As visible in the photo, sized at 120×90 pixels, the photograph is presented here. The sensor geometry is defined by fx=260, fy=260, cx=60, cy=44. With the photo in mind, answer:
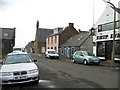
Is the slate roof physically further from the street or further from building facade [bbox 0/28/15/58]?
the street

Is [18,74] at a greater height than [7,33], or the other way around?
[7,33]

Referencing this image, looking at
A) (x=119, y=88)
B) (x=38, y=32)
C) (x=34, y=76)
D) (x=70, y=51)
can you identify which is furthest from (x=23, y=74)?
(x=38, y=32)

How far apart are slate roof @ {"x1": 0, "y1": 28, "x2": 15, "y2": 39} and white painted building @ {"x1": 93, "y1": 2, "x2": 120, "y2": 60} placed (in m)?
38.7

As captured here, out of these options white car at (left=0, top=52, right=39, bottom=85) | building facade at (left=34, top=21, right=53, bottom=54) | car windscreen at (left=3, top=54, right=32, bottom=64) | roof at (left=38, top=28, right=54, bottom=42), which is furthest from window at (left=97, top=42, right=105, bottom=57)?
roof at (left=38, top=28, right=54, bottom=42)

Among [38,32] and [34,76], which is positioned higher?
[38,32]

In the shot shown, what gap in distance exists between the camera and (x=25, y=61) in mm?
13172

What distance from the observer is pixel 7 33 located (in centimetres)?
7344

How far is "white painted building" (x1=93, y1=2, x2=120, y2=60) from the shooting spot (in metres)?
31.9

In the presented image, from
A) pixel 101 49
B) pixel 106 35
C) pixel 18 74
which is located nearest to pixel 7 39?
pixel 101 49

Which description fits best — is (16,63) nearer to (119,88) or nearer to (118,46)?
(119,88)

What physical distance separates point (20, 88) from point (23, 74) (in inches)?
24.7

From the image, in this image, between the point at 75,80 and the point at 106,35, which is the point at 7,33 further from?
the point at 75,80

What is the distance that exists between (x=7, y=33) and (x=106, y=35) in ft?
146

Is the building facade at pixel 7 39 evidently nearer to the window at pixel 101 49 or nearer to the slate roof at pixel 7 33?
the slate roof at pixel 7 33
